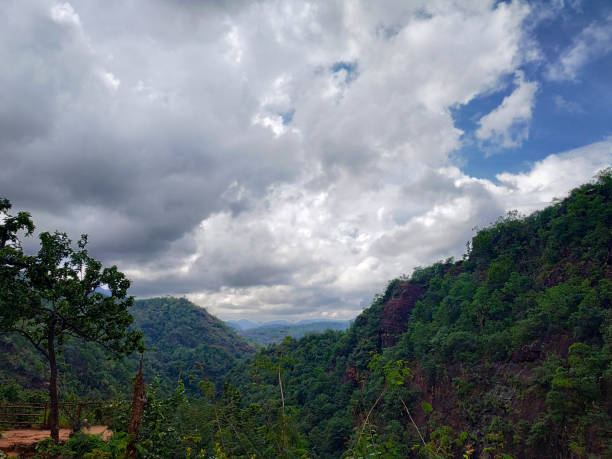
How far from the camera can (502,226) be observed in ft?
135

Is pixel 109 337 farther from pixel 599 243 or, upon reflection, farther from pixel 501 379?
pixel 599 243

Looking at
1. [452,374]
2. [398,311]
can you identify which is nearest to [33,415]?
[452,374]

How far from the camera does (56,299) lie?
12719mm

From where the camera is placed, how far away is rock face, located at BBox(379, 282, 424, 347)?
4508 centimetres

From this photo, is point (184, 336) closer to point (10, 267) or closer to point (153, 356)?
point (153, 356)

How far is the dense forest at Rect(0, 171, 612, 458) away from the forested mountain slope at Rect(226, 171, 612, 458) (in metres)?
0.10

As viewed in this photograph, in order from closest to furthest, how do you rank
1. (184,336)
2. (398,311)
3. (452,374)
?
(452,374) → (398,311) → (184,336)

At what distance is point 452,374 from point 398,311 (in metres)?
18.3

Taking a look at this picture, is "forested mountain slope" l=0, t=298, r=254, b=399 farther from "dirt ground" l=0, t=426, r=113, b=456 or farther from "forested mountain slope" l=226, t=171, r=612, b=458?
"forested mountain slope" l=226, t=171, r=612, b=458

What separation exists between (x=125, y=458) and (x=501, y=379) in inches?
1047


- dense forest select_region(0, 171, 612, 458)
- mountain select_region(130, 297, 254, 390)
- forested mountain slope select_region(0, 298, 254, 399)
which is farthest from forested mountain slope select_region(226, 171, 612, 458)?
mountain select_region(130, 297, 254, 390)

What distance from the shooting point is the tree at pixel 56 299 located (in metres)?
12.1

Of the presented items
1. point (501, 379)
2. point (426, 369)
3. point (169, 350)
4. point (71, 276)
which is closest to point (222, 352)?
point (169, 350)

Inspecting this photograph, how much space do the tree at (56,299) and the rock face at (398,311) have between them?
121 feet
